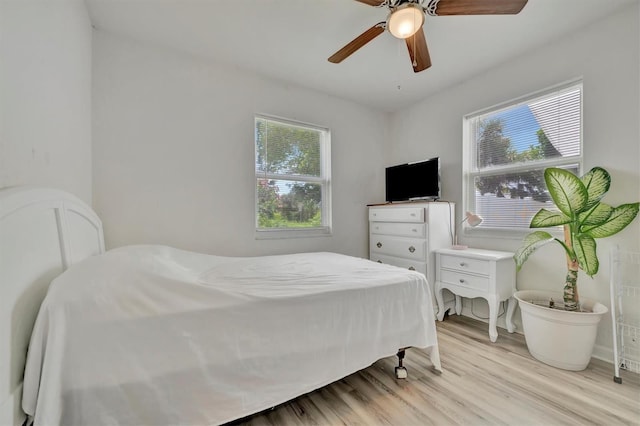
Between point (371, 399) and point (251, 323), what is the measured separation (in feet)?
3.02

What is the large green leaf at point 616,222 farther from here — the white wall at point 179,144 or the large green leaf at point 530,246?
the white wall at point 179,144

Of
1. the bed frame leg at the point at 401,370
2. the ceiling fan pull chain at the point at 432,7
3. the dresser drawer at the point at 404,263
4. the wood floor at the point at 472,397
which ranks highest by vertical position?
the ceiling fan pull chain at the point at 432,7

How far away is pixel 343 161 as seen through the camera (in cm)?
341

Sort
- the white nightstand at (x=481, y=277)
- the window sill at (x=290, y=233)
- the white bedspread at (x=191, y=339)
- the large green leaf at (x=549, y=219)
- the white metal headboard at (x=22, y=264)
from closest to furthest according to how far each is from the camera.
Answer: the white metal headboard at (x=22, y=264), the white bedspread at (x=191, y=339), the large green leaf at (x=549, y=219), the white nightstand at (x=481, y=277), the window sill at (x=290, y=233)

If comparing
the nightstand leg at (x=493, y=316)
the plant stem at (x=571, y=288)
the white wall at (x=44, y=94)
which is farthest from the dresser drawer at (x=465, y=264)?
the white wall at (x=44, y=94)

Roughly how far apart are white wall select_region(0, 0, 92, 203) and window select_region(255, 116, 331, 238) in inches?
57.3

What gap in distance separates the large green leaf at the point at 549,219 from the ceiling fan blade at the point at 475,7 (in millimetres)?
1393

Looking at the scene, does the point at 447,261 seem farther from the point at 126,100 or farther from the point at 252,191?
the point at 126,100

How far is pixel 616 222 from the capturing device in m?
A: 1.79

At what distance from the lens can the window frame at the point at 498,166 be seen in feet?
7.13

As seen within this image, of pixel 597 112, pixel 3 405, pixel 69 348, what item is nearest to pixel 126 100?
pixel 69 348

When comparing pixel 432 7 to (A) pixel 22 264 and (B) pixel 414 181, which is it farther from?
(A) pixel 22 264

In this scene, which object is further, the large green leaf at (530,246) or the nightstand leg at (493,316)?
the nightstand leg at (493,316)

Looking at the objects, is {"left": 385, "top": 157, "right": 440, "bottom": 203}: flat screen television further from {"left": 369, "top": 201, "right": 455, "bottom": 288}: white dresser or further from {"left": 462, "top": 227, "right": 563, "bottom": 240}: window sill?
{"left": 462, "top": 227, "right": 563, "bottom": 240}: window sill
